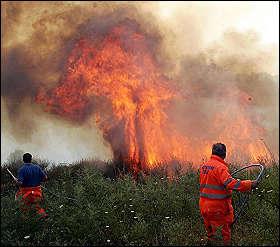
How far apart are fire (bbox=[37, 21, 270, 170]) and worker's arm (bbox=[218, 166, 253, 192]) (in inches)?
404

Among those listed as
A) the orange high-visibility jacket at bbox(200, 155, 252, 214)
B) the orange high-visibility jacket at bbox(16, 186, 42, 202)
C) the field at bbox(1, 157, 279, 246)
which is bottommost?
the field at bbox(1, 157, 279, 246)

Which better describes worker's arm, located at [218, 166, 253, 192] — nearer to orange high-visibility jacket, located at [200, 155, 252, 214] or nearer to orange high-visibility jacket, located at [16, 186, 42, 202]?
orange high-visibility jacket, located at [200, 155, 252, 214]

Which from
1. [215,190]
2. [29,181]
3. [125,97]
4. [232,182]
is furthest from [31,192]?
[125,97]

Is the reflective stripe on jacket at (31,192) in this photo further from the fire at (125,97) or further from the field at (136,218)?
the fire at (125,97)

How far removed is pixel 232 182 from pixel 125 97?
476 inches

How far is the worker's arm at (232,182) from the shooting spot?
19.2 ft

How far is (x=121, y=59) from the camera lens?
18.1m

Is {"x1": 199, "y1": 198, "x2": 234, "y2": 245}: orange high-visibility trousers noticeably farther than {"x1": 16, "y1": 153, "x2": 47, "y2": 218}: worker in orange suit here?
No

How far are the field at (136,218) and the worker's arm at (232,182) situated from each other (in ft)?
2.84

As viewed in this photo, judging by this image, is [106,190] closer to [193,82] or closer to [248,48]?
[193,82]

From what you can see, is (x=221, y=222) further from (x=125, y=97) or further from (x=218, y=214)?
(x=125, y=97)

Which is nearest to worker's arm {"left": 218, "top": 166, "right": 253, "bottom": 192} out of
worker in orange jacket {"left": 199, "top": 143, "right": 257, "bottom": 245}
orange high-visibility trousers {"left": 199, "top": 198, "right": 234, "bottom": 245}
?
worker in orange jacket {"left": 199, "top": 143, "right": 257, "bottom": 245}

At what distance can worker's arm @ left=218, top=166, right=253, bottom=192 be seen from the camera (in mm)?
5859

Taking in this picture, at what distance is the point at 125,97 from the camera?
1767 centimetres
